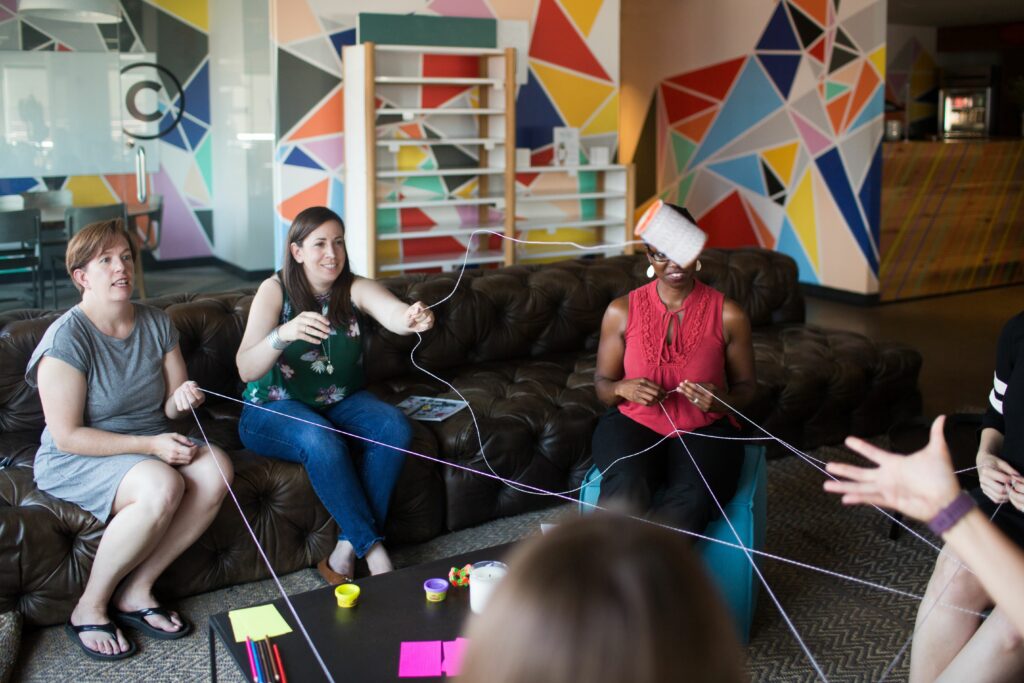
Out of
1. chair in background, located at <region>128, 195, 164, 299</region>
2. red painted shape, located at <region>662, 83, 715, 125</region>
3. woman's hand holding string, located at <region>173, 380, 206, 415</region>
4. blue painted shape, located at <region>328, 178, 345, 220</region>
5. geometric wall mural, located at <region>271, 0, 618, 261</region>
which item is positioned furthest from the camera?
red painted shape, located at <region>662, 83, 715, 125</region>

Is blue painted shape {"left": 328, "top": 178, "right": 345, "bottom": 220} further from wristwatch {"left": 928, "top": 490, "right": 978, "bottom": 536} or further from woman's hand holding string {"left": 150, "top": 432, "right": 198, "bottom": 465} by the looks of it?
wristwatch {"left": 928, "top": 490, "right": 978, "bottom": 536}

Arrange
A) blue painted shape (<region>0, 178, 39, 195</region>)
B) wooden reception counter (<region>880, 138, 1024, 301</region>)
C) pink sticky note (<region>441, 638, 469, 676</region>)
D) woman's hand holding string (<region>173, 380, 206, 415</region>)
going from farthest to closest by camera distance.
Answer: wooden reception counter (<region>880, 138, 1024, 301</region>)
blue painted shape (<region>0, 178, 39, 195</region>)
woman's hand holding string (<region>173, 380, 206, 415</region>)
pink sticky note (<region>441, 638, 469, 676</region>)

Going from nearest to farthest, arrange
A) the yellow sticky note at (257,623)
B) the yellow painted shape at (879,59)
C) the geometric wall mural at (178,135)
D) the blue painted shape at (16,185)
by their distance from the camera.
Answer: the yellow sticky note at (257,623), the blue painted shape at (16,185), the geometric wall mural at (178,135), the yellow painted shape at (879,59)

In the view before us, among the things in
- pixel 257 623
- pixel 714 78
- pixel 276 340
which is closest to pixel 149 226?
pixel 276 340

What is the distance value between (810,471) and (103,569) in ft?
8.27

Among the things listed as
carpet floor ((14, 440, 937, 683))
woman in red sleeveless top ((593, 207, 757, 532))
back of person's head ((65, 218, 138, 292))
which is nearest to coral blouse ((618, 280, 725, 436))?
woman in red sleeveless top ((593, 207, 757, 532))

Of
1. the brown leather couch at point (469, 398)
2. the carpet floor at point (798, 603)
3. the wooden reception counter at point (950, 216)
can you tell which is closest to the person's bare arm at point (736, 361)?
the carpet floor at point (798, 603)

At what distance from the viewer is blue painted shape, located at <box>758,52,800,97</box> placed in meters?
7.70

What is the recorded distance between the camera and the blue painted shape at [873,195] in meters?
7.18

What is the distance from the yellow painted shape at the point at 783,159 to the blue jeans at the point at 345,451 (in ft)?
18.4

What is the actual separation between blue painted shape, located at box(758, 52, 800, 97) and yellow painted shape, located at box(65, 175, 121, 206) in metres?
5.08

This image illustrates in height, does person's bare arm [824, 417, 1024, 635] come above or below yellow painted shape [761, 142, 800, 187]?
below

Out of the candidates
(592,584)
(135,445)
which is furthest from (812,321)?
(592,584)

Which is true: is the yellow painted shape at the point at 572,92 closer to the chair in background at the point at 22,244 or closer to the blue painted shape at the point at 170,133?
the blue painted shape at the point at 170,133
